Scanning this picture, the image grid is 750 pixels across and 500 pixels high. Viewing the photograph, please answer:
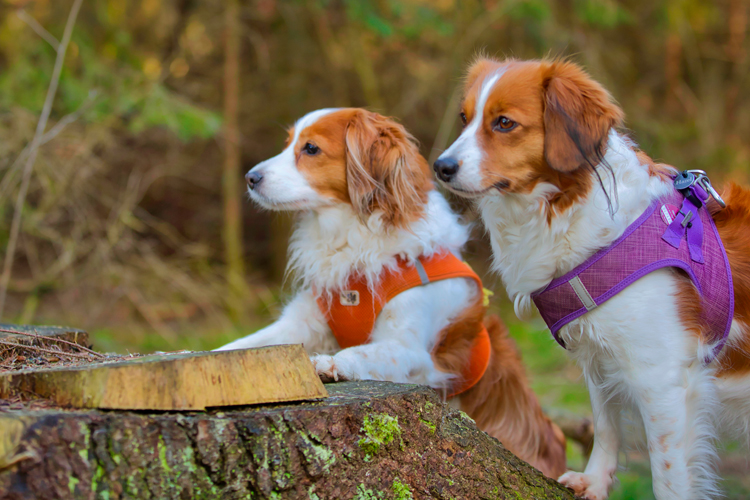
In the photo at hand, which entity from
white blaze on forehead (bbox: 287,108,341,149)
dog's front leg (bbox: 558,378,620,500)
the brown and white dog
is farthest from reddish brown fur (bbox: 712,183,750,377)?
white blaze on forehead (bbox: 287,108,341,149)

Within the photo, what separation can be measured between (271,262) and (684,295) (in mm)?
6993

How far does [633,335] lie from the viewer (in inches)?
74.7

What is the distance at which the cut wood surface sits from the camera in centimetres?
132

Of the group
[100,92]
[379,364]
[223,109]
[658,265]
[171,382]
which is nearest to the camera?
[171,382]

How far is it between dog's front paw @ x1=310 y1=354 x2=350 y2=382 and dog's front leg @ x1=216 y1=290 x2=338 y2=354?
1.93ft

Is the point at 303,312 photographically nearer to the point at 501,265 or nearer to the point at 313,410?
the point at 501,265

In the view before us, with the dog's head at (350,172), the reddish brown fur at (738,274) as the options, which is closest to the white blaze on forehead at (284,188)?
the dog's head at (350,172)

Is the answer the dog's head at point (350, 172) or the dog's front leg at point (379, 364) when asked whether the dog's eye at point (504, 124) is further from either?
the dog's front leg at point (379, 364)

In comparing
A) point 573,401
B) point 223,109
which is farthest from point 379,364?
point 223,109

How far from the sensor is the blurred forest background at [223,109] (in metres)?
4.43

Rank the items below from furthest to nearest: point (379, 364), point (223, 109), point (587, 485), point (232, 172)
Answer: point (223, 109) < point (232, 172) < point (379, 364) < point (587, 485)

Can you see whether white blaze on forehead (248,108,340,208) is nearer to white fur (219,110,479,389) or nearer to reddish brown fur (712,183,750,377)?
white fur (219,110,479,389)

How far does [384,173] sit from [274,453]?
167cm

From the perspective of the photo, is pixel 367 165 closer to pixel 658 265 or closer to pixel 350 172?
pixel 350 172
